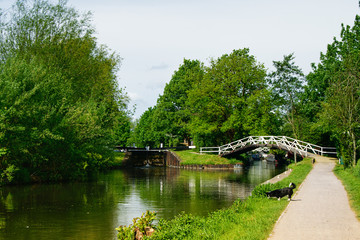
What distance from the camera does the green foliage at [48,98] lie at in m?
29.5

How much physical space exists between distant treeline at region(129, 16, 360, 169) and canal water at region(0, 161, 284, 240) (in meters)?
15.0

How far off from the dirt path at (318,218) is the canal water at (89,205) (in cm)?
497

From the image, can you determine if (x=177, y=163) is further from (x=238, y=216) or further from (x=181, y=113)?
(x=238, y=216)

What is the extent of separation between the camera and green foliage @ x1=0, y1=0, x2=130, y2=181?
29453 mm

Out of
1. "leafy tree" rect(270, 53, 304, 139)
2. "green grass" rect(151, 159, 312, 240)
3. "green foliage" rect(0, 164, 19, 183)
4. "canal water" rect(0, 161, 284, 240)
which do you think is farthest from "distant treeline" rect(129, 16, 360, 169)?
"green foliage" rect(0, 164, 19, 183)

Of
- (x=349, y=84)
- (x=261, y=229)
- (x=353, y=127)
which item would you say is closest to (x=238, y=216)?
(x=261, y=229)

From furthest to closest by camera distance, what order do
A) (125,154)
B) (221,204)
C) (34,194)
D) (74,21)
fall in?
(125,154) < (74,21) < (34,194) < (221,204)

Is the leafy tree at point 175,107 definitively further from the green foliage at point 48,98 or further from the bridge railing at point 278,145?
the green foliage at point 48,98

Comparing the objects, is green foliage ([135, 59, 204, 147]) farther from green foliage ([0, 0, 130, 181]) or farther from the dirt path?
the dirt path

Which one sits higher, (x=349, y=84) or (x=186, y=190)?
(x=349, y=84)

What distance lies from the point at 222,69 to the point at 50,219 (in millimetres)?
42103

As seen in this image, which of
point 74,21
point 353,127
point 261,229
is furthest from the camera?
point 74,21

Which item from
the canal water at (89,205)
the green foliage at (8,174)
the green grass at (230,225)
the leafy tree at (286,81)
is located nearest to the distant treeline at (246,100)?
the leafy tree at (286,81)

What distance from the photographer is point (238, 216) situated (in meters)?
13.7
